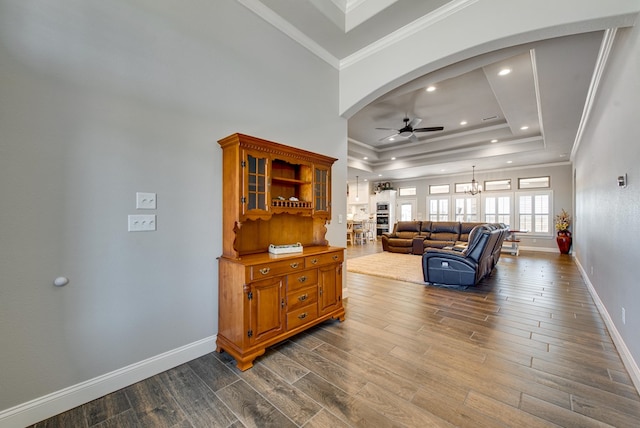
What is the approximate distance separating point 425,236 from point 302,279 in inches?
270

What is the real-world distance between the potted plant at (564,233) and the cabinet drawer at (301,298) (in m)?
9.42

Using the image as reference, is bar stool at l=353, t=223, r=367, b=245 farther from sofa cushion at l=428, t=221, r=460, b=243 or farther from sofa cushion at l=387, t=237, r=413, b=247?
sofa cushion at l=428, t=221, r=460, b=243

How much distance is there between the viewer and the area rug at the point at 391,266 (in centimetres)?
515

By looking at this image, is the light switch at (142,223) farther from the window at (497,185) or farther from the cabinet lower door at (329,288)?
the window at (497,185)

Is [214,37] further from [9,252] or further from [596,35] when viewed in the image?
[596,35]

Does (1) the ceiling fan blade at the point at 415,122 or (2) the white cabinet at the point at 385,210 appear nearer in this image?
(1) the ceiling fan blade at the point at 415,122

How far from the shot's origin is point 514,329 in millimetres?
2848

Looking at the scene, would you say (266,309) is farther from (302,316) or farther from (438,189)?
(438,189)

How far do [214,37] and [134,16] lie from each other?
0.65 metres

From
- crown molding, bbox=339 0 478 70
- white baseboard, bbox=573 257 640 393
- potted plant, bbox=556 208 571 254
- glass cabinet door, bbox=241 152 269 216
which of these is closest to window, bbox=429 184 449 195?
potted plant, bbox=556 208 571 254

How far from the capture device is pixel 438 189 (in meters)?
11.3

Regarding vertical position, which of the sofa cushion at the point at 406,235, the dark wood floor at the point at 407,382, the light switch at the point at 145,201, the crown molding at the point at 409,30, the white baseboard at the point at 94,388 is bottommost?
the dark wood floor at the point at 407,382

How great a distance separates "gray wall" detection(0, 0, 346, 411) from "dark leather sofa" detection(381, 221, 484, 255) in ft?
22.0

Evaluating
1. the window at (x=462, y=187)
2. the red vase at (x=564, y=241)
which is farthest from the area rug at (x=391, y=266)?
the red vase at (x=564, y=241)
